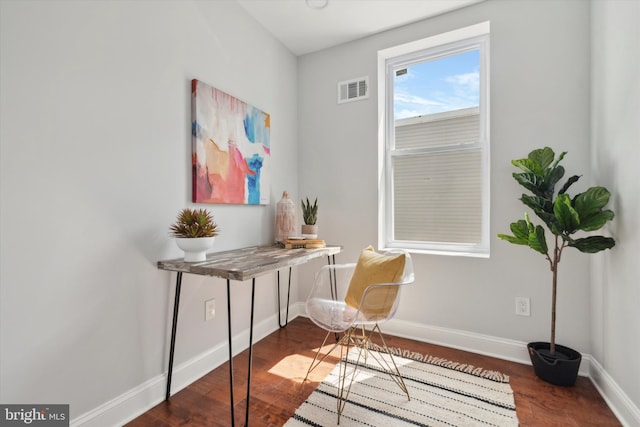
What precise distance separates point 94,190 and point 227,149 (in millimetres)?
872

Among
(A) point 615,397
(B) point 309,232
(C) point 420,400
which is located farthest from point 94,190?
(A) point 615,397

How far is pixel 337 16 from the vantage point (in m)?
2.38

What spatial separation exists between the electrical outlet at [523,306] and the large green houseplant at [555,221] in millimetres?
206

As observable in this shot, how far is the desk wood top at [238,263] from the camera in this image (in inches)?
55.0

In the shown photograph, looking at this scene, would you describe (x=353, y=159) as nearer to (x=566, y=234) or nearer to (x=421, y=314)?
(x=421, y=314)

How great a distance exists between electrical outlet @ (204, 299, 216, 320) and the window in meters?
1.42

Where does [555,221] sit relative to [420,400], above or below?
above

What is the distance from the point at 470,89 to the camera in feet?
7.84

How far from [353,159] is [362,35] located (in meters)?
1.08

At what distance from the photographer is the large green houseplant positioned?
158cm

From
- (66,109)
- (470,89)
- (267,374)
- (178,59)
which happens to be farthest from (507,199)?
(66,109)

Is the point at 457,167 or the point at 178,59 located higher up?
the point at 178,59

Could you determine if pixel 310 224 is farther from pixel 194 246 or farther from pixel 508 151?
pixel 508 151

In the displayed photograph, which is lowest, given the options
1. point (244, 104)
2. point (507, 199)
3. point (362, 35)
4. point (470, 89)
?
point (507, 199)
